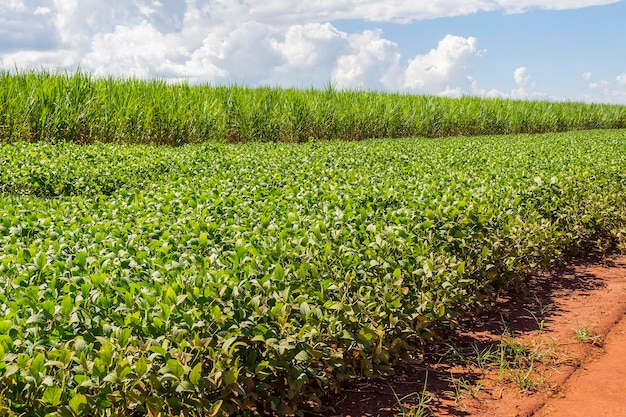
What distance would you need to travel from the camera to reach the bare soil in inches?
136

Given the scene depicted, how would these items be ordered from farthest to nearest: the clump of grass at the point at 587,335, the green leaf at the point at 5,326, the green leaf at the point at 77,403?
the clump of grass at the point at 587,335
the green leaf at the point at 5,326
the green leaf at the point at 77,403

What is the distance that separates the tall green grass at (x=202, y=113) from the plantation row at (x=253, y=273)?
3.93 meters

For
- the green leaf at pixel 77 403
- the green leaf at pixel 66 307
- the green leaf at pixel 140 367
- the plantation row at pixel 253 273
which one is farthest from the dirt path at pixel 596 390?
the green leaf at pixel 66 307

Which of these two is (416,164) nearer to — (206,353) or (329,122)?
(206,353)

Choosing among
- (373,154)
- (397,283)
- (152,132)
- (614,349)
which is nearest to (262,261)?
(397,283)

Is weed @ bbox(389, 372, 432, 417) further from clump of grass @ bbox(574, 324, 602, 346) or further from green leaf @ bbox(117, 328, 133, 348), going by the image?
clump of grass @ bbox(574, 324, 602, 346)

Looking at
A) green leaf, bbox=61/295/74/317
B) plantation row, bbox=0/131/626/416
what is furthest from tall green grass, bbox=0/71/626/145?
green leaf, bbox=61/295/74/317

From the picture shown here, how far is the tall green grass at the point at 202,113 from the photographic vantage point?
10953 mm

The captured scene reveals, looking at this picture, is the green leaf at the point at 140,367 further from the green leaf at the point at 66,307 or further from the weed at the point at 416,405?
the weed at the point at 416,405

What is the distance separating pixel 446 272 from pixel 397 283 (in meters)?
0.67

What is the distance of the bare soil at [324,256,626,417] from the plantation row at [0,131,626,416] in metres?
0.18

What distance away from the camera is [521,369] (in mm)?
3904

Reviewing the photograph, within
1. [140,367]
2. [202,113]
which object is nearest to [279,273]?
[140,367]

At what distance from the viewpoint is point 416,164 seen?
779cm
